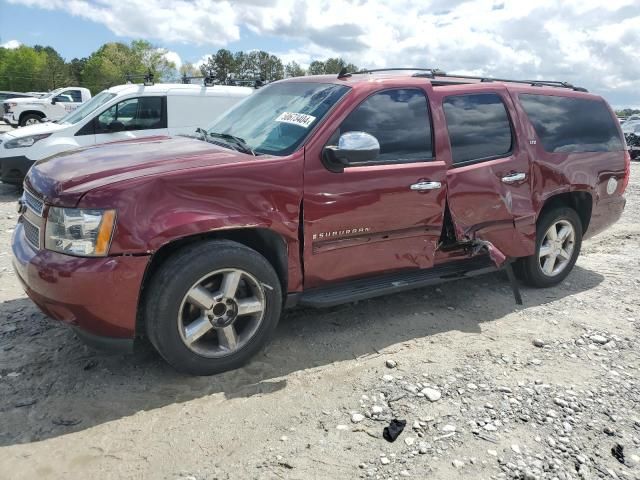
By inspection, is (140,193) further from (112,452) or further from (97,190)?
(112,452)

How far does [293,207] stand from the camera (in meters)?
3.36

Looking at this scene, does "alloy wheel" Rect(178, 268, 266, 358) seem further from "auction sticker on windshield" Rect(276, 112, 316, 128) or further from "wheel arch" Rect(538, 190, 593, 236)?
"wheel arch" Rect(538, 190, 593, 236)

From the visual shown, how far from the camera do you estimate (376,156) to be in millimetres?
3484

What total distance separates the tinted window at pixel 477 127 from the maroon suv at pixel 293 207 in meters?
0.01

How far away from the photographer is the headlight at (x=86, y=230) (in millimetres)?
2830

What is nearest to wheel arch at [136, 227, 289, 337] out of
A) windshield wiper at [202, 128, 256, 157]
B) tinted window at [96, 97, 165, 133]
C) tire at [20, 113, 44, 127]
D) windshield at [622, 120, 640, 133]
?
windshield wiper at [202, 128, 256, 157]

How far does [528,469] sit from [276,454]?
125 cm

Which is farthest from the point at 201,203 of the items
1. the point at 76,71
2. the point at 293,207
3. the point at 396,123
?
the point at 76,71

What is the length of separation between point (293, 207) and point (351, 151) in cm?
52

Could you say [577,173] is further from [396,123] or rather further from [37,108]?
[37,108]

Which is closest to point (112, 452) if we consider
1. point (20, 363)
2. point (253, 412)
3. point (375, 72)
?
point (253, 412)

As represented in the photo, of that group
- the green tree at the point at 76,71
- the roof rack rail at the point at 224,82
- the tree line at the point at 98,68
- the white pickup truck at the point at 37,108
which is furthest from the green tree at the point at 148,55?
the roof rack rail at the point at 224,82

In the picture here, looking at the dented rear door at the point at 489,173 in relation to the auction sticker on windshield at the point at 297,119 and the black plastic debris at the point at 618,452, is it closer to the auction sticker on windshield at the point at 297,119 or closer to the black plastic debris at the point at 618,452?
the auction sticker on windshield at the point at 297,119

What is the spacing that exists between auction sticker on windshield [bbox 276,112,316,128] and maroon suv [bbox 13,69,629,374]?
0.05 ft
